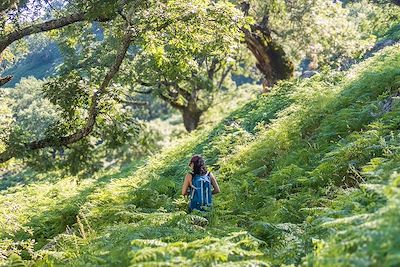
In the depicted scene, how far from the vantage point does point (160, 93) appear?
2742cm

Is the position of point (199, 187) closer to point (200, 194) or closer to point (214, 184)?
point (200, 194)

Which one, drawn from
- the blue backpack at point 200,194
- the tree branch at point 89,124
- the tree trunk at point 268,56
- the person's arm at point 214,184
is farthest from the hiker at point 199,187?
the tree trunk at point 268,56

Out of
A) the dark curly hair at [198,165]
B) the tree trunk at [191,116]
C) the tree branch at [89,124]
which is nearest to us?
the dark curly hair at [198,165]

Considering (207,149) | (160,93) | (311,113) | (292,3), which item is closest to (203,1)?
(311,113)

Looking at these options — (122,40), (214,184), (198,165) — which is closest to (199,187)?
(198,165)

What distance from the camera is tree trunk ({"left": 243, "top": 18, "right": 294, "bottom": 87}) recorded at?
2145cm

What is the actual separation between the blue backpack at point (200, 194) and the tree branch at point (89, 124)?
12.2 ft

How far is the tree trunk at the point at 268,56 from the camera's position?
21453 mm

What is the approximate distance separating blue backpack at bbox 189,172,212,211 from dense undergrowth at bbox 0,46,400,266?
28cm

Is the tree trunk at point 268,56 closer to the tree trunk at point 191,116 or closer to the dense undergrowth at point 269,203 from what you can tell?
the dense undergrowth at point 269,203

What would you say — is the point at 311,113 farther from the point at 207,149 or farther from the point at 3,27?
the point at 3,27

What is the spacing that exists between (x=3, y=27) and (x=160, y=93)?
56.2 ft

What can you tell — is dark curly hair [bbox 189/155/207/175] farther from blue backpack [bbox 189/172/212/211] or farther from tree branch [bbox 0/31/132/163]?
tree branch [bbox 0/31/132/163]

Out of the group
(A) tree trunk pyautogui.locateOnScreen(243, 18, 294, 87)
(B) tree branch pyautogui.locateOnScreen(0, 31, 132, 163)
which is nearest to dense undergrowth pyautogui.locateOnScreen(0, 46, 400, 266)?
(B) tree branch pyautogui.locateOnScreen(0, 31, 132, 163)
